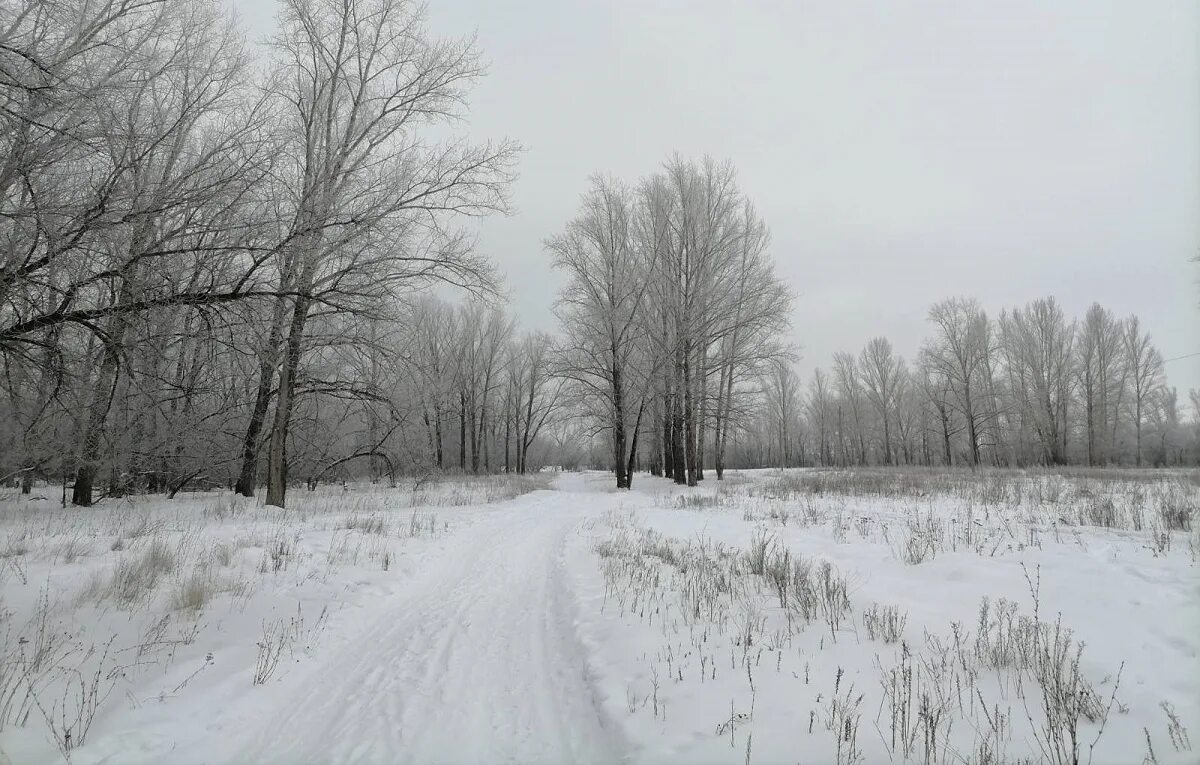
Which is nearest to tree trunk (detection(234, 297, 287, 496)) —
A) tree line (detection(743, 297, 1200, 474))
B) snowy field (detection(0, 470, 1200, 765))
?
snowy field (detection(0, 470, 1200, 765))

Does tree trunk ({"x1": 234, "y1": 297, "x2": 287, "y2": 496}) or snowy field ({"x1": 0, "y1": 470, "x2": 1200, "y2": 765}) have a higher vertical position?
tree trunk ({"x1": 234, "y1": 297, "x2": 287, "y2": 496})

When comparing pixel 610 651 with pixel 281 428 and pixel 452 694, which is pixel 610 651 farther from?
pixel 281 428

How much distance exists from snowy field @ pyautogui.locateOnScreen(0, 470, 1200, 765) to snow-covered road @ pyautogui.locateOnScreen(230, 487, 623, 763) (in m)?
0.02

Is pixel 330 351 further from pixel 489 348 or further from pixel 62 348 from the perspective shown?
pixel 489 348

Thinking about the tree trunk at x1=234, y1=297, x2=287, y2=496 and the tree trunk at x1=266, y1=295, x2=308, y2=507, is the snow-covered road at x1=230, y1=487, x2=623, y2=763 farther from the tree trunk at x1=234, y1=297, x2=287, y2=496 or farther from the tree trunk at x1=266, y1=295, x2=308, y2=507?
the tree trunk at x1=266, y1=295, x2=308, y2=507

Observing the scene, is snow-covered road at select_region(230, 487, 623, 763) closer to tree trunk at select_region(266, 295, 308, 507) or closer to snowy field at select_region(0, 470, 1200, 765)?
snowy field at select_region(0, 470, 1200, 765)

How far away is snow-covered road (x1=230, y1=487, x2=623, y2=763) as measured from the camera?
2.58 metres

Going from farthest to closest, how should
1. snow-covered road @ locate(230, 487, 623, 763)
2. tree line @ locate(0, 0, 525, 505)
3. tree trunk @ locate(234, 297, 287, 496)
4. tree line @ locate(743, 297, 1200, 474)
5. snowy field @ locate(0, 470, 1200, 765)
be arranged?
tree line @ locate(743, 297, 1200, 474), tree trunk @ locate(234, 297, 287, 496), tree line @ locate(0, 0, 525, 505), snow-covered road @ locate(230, 487, 623, 763), snowy field @ locate(0, 470, 1200, 765)

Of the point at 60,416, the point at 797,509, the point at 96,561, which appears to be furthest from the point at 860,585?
the point at 60,416

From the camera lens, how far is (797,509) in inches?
442

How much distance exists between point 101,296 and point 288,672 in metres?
8.67

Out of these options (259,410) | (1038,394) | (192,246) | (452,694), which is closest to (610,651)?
(452,694)

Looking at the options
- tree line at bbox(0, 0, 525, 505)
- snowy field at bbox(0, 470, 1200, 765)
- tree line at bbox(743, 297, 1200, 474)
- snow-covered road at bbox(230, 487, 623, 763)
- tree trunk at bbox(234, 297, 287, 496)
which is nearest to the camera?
snowy field at bbox(0, 470, 1200, 765)

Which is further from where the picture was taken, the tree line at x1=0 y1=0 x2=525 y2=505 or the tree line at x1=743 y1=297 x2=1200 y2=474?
the tree line at x1=743 y1=297 x2=1200 y2=474
